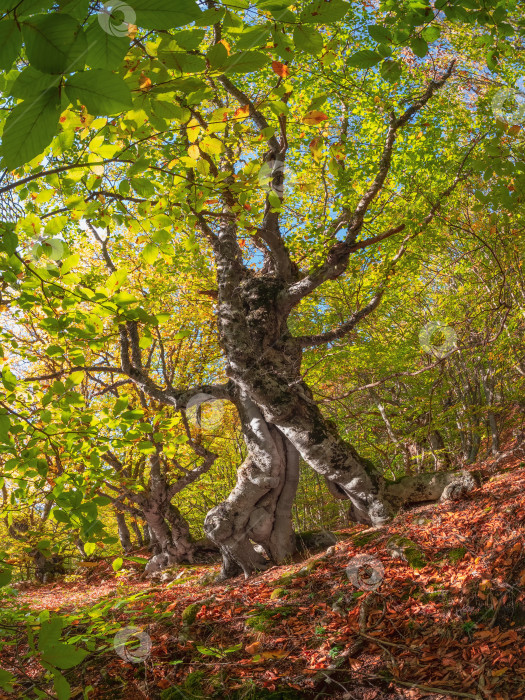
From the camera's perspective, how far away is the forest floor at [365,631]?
8.13ft

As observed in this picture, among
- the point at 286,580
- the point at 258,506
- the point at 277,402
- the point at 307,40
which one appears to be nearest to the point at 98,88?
the point at 307,40

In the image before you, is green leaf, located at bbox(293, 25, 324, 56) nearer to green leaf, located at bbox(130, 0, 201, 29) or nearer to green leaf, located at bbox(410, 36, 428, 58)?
green leaf, located at bbox(130, 0, 201, 29)

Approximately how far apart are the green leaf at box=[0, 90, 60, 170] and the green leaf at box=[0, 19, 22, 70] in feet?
0.35

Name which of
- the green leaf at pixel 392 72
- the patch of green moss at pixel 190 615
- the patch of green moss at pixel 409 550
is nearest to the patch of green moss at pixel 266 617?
the patch of green moss at pixel 190 615

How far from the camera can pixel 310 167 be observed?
28.3 ft

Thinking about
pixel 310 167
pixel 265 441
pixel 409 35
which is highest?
pixel 310 167

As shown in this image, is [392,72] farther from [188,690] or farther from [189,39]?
[188,690]

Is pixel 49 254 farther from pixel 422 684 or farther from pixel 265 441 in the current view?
pixel 265 441

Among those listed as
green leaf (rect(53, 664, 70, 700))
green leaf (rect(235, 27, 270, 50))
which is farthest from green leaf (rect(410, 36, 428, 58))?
green leaf (rect(53, 664, 70, 700))

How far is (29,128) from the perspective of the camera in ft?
2.72

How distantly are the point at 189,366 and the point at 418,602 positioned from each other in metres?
9.91

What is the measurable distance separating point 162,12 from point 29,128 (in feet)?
1.09

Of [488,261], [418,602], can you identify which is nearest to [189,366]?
[488,261]

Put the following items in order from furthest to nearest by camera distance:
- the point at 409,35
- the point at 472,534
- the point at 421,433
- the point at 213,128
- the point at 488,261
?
the point at 421,433 < the point at 488,261 < the point at 472,534 < the point at 409,35 < the point at 213,128
